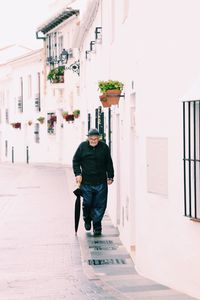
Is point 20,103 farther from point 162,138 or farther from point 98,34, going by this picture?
point 162,138

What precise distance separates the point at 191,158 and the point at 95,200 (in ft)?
20.7

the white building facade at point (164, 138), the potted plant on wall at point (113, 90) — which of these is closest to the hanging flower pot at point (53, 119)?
the potted plant on wall at point (113, 90)

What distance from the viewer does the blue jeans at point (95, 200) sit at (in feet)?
48.7

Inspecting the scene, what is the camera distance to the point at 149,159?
10188 millimetres

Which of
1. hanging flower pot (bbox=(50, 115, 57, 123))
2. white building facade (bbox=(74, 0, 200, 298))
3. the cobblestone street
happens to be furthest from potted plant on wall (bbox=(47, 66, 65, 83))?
white building facade (bbox=(74, 0, 200, 298))

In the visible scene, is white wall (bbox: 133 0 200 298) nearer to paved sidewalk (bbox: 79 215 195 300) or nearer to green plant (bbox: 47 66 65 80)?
paved sidewalk (bbox: 79 215 195 300)

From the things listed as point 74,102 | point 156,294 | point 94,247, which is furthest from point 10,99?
point 156,294

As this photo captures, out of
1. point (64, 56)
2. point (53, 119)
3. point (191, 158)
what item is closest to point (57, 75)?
point (64, 56)

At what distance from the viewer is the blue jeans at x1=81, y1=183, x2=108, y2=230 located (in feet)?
48.7

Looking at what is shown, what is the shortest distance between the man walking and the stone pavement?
0.52 m

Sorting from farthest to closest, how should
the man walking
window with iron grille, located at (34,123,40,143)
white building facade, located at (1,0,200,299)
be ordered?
window with iron grille, located at (34,123,40,143)
the man walking
white building facade, located at (1,0,200,299)

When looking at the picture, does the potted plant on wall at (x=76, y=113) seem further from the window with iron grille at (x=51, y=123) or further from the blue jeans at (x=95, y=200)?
the blue jeans at (x=95, y=200)

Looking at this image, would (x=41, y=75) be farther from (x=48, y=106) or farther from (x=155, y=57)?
(x=155, y=57)

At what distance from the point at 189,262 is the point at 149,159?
5.52 ft
